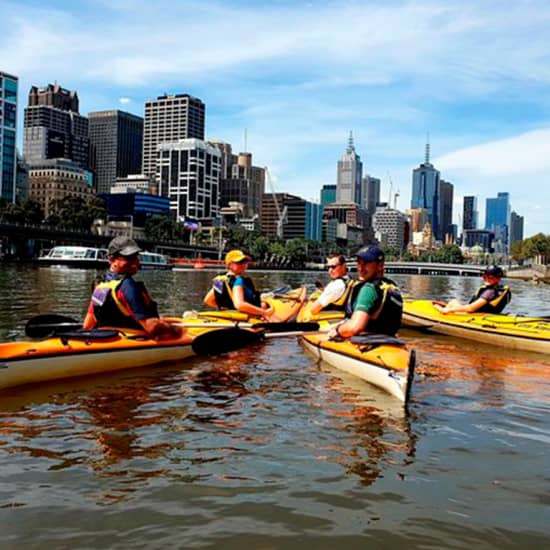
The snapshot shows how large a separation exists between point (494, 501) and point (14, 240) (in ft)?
447

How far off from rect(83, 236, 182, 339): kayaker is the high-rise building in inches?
6215

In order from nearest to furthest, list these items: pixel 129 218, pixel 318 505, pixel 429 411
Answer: pixel 318 505, pixel 429 411, pixel 129 218

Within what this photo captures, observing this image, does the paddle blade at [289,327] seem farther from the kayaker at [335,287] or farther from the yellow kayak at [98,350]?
the kayaker at [335,287]

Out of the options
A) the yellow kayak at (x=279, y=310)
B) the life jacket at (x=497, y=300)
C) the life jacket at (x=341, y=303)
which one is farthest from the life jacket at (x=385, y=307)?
the life jacket at (x=497, y=300)

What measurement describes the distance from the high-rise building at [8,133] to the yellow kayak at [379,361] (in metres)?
160

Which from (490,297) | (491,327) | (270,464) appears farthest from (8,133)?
(270,464)

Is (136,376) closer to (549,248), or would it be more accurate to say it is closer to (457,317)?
(457,317)

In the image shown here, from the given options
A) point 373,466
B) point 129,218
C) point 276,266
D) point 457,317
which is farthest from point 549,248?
point 373,466

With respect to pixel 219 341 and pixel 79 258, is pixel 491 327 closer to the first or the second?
pixel 219 341

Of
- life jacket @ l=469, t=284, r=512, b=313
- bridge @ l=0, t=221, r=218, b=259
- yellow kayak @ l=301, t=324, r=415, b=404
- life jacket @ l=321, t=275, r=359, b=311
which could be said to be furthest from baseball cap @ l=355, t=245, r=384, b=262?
bridge @ l=0, t=221, r=218, b=259

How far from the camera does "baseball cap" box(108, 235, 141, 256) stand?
10.2 meters

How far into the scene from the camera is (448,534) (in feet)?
17.7

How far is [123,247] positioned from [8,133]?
165m

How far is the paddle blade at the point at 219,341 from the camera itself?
40.2ft
